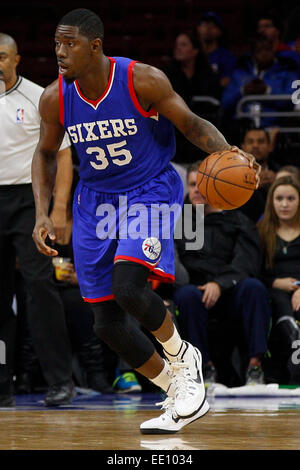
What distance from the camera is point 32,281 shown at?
5000 mm

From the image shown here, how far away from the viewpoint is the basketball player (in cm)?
371

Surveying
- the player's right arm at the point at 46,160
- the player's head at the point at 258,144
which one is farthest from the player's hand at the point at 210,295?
the player's right arm at the point at 46,160

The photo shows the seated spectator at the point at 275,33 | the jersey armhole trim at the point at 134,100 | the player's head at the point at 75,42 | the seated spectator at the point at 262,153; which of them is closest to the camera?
the player's head at the point at 75,42

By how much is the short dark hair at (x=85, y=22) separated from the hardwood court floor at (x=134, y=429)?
175cm

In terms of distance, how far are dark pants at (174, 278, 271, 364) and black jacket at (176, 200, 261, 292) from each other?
175mm

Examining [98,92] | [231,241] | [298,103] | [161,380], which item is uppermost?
[298,103]

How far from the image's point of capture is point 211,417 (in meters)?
4.38

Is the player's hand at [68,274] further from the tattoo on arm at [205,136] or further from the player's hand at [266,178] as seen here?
the tattoo on arm at [205,136]

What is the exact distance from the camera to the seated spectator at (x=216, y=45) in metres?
9.59

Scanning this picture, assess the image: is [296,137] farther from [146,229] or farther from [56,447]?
[56,447]

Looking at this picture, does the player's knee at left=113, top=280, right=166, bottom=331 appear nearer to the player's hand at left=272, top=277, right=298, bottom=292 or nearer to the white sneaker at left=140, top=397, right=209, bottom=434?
the white sneaker at left=140, top=397, right=209, bottom=434

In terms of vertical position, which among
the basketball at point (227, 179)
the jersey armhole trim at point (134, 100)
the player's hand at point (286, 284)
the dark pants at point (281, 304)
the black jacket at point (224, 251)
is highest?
the jersey armhole trim at point (134, 100)

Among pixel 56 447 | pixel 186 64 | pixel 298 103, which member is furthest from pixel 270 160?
pixel 56 447
